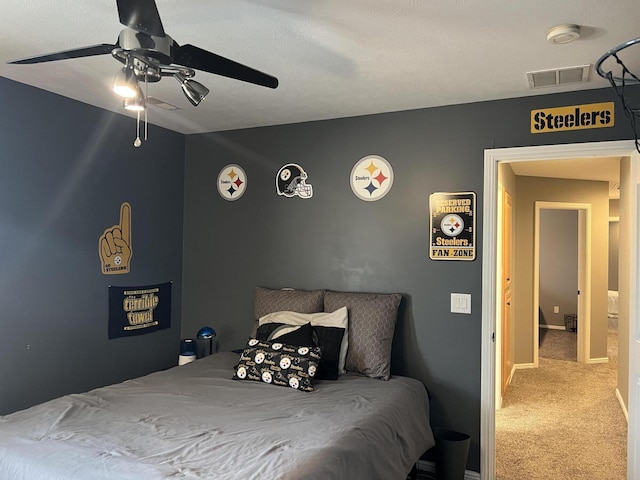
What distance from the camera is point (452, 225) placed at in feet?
10.9

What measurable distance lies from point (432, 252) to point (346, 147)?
39.2 inches

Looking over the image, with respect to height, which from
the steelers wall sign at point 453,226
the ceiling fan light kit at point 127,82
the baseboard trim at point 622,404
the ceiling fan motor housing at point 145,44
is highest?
the ceiling fan motor housing at point 145,44

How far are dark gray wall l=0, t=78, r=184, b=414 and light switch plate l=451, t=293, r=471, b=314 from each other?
2.34 meters

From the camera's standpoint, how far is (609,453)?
12.2 feet

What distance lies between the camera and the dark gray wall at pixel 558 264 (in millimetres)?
8758

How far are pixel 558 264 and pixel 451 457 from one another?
6826 millimetres

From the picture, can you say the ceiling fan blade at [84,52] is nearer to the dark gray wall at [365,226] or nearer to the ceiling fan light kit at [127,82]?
the ceiling fan light kit at [127,82]

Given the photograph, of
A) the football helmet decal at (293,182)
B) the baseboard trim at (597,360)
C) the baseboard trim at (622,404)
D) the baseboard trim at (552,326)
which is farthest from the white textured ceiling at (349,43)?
the baseboard trim at (552,326)

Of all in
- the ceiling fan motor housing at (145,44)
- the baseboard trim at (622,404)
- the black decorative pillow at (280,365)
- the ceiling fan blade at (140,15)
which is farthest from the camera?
the baseboard trim at (622,404)

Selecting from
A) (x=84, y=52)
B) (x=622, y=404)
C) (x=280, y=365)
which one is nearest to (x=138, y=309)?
(x=280, y=365)

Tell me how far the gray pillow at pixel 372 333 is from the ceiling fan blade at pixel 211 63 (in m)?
1.83

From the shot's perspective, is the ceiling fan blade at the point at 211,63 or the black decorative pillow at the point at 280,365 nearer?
the ceiling fan blade at the point at 211,63

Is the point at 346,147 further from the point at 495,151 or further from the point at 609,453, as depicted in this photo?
the point at 609,453

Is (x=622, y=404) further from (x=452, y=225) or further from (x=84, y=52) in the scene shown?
(x=84, y=52)
